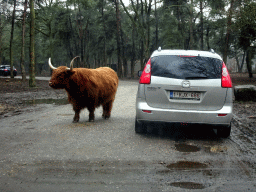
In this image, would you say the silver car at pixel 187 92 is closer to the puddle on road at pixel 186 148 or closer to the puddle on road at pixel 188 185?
the puddle on road at pixel 186 148

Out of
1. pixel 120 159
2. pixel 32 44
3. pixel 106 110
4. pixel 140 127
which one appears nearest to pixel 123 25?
pixel 32 44

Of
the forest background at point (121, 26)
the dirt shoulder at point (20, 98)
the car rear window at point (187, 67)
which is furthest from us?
the forest background at point (121, 26)

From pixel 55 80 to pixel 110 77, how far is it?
1944mm

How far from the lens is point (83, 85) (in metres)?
8.16

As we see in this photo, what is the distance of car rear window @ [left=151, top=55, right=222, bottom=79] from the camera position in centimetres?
632

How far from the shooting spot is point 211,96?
6.25 metres

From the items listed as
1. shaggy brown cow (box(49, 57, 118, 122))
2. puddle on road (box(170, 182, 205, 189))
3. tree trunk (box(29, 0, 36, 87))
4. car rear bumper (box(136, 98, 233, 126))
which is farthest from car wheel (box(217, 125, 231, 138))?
tree trunk (box(29, 0, 36, 87))

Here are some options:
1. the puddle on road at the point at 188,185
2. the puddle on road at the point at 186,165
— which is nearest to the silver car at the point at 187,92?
the puddle on road at the point at 186,165

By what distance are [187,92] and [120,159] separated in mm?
1929

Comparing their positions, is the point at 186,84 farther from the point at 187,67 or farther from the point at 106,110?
the point at 106,110

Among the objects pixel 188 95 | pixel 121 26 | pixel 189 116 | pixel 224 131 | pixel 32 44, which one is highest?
pixel 121 26

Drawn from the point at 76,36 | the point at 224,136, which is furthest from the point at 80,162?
the point at 76,36

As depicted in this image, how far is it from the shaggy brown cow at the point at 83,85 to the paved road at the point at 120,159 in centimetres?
63

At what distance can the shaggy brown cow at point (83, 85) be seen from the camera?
7.89 metres
